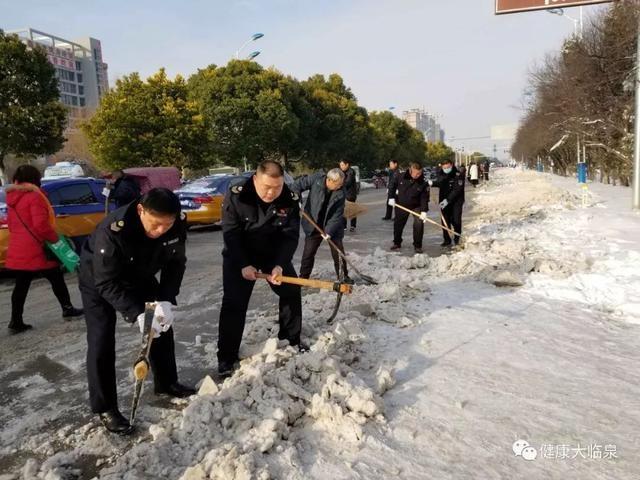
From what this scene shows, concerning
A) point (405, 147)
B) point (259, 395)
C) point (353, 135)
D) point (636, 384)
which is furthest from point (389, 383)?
point (405, 147)

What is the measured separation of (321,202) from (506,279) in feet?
8.01

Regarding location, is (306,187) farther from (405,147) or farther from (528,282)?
(405,147)

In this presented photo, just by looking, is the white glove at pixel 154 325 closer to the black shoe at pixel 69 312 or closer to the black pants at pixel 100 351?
the black pants at pixel 100 351

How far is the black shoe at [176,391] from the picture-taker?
3477 millimetres

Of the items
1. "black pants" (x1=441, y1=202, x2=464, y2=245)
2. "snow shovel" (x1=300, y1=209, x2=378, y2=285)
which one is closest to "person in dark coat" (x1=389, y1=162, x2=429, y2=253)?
"black pants" (x1=441, y1=202, x2=464, y2=245)

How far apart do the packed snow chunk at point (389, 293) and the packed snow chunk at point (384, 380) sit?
2.01 meters

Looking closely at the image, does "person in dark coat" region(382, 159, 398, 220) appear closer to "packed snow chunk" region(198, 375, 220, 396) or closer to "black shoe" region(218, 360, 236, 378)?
"black shoe" region(218, 360, 236, 378)

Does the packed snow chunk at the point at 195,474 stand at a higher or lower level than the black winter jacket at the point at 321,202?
lower

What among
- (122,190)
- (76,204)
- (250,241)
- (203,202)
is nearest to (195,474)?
(250,241)

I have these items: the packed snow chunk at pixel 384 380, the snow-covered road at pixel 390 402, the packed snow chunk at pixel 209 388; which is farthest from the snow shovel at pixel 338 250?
the packed snow chunk at pixel 209 388

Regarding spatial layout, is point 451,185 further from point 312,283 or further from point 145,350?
point 145,350

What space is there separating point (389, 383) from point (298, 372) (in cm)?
62

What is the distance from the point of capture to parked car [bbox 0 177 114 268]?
779cm

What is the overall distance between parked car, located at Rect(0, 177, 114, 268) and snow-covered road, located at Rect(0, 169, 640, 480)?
3.33m
